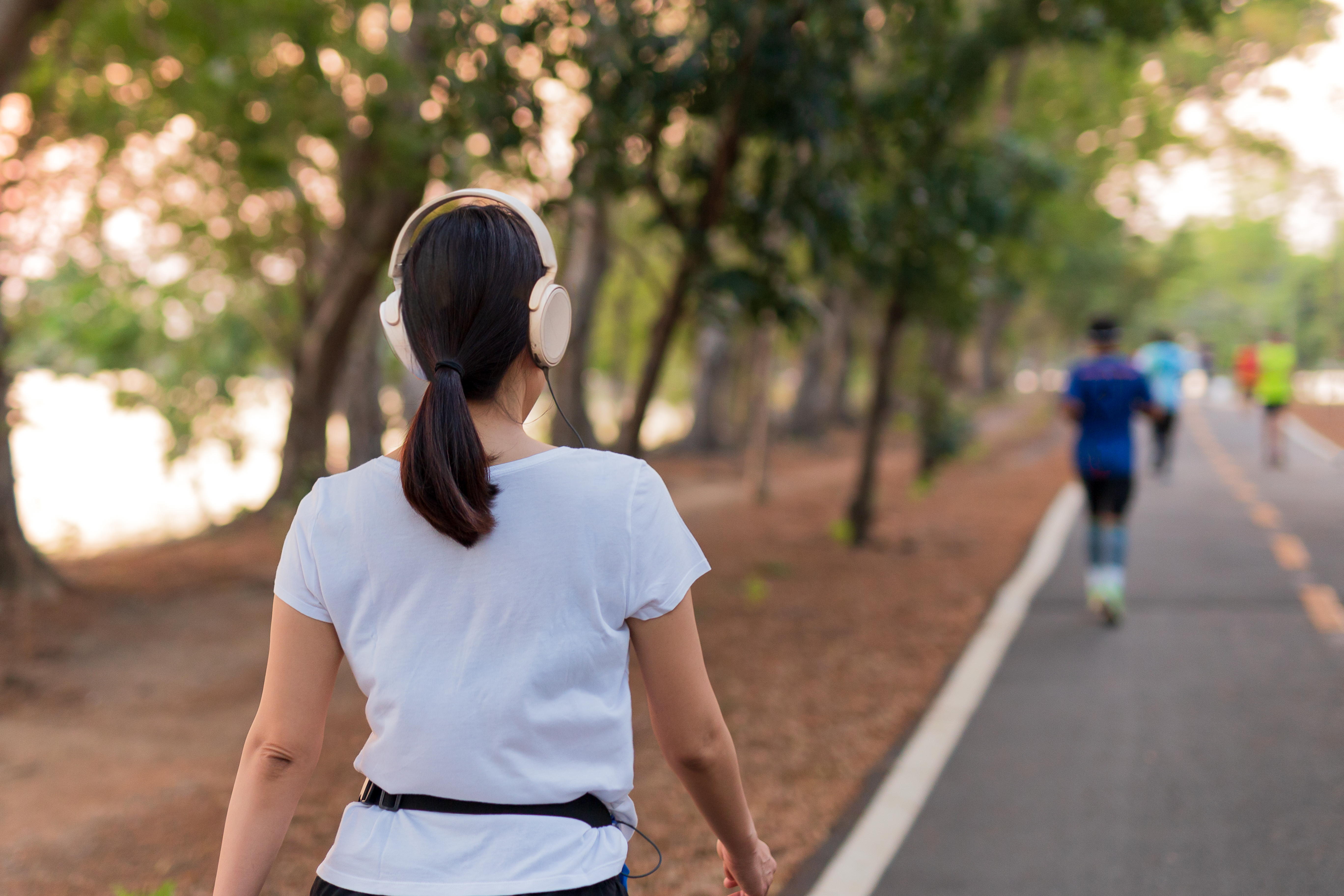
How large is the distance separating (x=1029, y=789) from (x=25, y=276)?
26.2 feet

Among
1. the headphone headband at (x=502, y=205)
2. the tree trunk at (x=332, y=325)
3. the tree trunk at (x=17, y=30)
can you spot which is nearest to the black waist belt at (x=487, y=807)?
the headphone headband at (x=502, y=205)

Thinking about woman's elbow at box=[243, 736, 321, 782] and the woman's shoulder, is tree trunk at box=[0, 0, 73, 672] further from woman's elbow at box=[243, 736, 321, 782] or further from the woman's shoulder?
the woman's shoulder

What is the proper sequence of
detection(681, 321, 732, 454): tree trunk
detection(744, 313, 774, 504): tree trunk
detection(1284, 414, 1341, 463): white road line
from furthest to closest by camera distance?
detection(681, 321, 732, 454): tree trunk → detection(1284, 414, 1341, 463): white road line → detection(744, 313, 774, 504): tree trunk

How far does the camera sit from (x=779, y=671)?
22.8 feet

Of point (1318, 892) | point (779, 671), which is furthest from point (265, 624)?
point (1318, 892)

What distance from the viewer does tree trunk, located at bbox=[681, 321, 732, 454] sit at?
22.5 meters

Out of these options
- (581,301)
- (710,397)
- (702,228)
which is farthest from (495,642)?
(710,397)

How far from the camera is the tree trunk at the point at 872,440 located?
11.4 metres

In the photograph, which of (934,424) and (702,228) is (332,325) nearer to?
(702,228)

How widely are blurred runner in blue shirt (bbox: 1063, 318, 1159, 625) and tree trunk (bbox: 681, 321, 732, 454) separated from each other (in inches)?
559

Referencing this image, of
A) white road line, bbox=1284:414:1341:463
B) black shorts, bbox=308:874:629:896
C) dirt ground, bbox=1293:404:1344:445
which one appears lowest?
white road line, bbox=1284:414:1341:463

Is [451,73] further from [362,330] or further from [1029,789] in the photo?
[362,330]

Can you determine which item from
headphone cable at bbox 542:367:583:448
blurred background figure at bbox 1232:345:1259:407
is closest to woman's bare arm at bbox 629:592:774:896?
headphone cable at bbox 542:367:583:448

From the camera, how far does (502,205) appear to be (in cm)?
163
